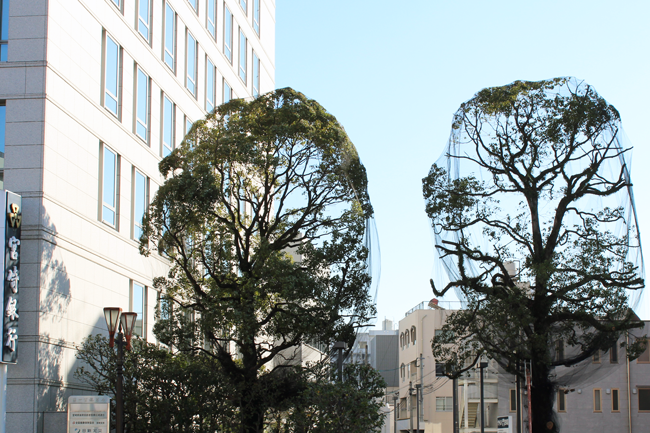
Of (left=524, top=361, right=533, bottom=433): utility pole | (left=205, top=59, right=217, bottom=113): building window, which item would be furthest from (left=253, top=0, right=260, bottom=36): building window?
(left=524, top=361, right=533, bottom=433): utility pole

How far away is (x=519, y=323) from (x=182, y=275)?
9.68 meters

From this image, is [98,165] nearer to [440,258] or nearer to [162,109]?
[162,109]

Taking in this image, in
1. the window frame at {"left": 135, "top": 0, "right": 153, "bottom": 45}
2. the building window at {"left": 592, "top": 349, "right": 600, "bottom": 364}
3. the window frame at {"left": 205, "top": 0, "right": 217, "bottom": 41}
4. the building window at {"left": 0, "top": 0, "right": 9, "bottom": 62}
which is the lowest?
the building window at {"left": 592, "top": 349, "right": 600, "bottom": 364}

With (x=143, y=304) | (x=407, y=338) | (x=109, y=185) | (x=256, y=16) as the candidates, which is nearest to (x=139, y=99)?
(x=109, y=185)

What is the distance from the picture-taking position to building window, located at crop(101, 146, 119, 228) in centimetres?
2347

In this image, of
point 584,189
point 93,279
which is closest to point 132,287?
point 93,279

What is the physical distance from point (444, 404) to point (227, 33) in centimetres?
3676

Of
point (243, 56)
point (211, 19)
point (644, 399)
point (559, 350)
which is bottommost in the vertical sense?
point (644, 399)

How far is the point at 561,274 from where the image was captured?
22406 millimetres

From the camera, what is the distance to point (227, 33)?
39062mm

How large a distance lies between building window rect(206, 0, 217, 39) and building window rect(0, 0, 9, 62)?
16130mm

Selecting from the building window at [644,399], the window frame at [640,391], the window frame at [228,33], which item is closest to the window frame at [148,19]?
the window frame at [228,33]

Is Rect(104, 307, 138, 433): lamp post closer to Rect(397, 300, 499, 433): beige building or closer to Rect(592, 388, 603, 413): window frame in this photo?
Rect(592, 388, 603, 413): window frame

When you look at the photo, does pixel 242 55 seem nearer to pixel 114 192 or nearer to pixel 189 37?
pixel 189 37
